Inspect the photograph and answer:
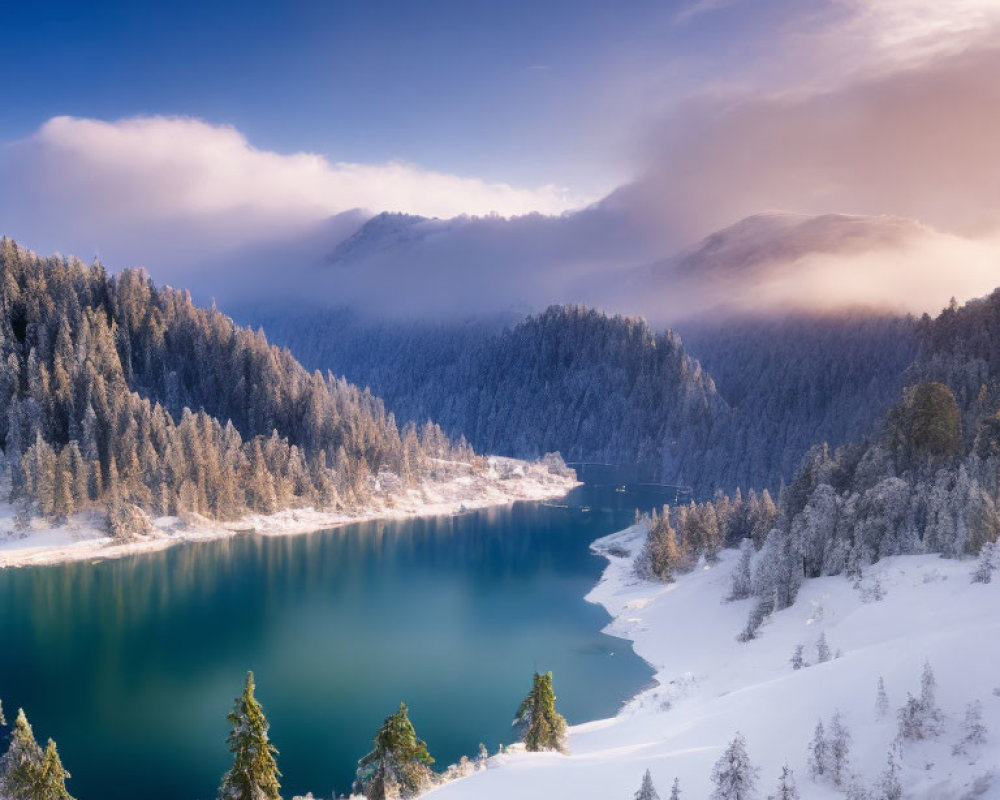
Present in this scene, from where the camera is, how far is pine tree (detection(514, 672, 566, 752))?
3672 cm

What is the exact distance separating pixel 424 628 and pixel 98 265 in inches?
5001

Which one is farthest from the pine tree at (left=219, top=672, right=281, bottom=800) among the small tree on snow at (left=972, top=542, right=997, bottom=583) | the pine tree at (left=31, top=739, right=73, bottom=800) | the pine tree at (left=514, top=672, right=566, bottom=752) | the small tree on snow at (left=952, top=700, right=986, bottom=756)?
the small tree on snow at (left=972, top=542, right=997, bottom=583)

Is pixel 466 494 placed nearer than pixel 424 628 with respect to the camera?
No

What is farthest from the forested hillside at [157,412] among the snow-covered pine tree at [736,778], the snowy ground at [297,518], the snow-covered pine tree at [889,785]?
the snow-covered pine tree at [889,785]

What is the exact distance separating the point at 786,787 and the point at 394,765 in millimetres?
19288

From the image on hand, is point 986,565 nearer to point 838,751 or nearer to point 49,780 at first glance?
point 838,751

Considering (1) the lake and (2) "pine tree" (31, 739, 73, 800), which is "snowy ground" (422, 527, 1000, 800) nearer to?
(1) the lake

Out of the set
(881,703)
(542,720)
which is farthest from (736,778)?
(542,720)

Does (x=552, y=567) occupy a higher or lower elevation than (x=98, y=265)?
lower

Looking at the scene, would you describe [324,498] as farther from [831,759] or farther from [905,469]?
[831,759]

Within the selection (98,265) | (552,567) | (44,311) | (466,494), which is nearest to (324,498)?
(466,494)

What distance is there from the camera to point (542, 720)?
1465 inches

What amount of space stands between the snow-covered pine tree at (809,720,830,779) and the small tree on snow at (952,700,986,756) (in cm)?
315

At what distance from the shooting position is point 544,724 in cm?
3709
